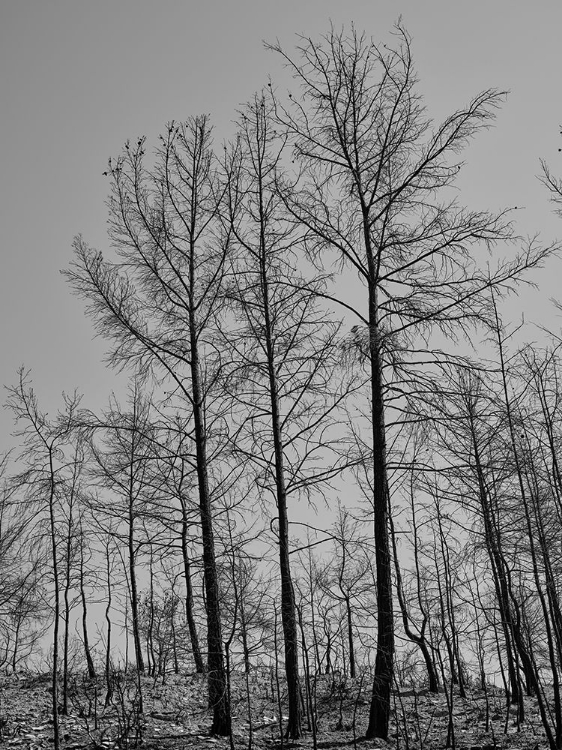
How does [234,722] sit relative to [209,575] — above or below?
below

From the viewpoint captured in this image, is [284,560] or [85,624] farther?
[85,624]

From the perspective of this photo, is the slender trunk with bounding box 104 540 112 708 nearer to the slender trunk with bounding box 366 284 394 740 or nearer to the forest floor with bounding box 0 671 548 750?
the forest floor with bounding box 0 671 548 750

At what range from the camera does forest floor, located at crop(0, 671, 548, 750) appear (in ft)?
32.8

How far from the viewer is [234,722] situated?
1192 cm

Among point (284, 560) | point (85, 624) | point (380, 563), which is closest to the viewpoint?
point (380, 563)

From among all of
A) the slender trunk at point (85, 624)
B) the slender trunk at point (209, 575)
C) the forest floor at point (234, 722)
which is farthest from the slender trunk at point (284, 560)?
the slender trunk at point (85, 624)

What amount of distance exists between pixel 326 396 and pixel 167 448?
122 inches

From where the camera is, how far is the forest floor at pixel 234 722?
1001 centimetres

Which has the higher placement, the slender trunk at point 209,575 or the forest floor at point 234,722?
the slender trunk at point 209,575

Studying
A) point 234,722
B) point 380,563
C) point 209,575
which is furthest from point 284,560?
point 234,722

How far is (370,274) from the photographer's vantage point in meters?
11.1

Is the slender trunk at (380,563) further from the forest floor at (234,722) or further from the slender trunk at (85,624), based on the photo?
the slender trunk at (85,624)

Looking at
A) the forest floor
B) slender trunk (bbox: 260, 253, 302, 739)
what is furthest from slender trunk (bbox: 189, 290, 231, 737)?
slender trunk (bbox: 260, 253, 302, 739)

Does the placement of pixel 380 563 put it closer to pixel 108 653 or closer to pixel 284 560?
pixel 284 560
